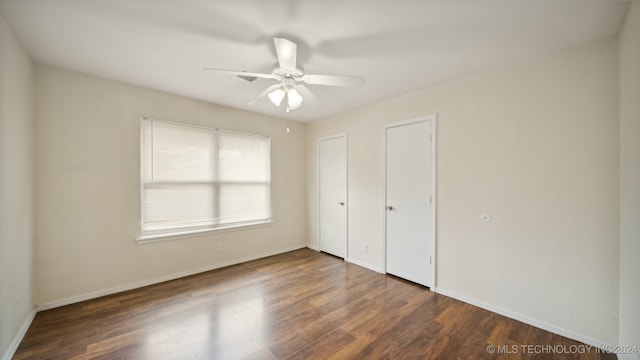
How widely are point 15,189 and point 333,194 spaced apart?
3.51 m

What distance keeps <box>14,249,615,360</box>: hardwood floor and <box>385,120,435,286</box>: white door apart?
0.28 m

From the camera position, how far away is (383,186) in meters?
3.34

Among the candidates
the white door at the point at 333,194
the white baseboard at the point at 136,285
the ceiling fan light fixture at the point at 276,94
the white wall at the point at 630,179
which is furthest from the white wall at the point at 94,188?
the white wall at the point at 630,179

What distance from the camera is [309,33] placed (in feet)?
5.83

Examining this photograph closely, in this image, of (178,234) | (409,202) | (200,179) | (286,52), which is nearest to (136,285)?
(178,234)

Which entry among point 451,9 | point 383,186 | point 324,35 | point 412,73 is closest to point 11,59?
point 324,35

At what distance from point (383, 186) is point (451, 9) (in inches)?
85.7

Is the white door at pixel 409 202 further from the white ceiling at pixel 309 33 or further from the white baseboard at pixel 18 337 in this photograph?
the white baseboard at pixel 18 337

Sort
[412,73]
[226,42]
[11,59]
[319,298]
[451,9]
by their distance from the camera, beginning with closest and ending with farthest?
[451,9] < [11,59] < [226,42] < [412,73] < [319,298]

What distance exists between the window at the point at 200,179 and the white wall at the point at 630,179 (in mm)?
3895

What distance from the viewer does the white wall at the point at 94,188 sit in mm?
2352

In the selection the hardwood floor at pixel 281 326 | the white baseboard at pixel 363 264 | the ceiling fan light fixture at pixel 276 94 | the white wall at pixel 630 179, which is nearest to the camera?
the white wall at pixel 630 179

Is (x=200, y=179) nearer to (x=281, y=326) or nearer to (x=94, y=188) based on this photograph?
(x=94, y=188)

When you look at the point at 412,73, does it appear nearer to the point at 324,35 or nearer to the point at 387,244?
the point at 324,35
